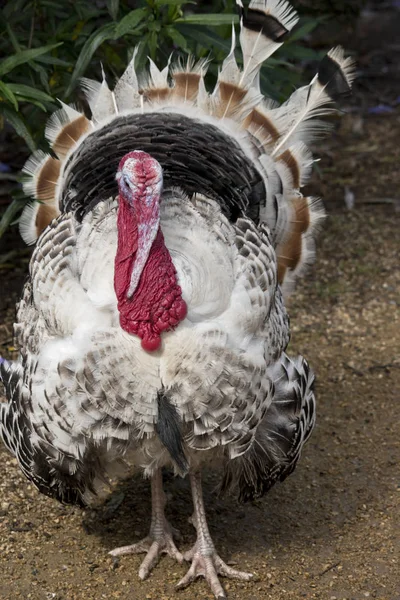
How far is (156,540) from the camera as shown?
4.05 metres

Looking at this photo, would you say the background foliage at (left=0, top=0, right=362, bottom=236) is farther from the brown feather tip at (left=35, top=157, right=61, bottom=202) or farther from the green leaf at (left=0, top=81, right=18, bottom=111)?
the brown feather tip at (left=35, top=157, right=61, bottom=202)

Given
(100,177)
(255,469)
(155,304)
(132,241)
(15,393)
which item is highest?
(100,177)

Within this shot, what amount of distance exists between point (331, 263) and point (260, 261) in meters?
3.09

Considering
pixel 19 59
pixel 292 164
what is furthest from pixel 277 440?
pixel 19 59

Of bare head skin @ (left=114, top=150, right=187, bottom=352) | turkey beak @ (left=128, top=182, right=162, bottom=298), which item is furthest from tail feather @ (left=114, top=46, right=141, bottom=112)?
turkey beak @ (left=128, top=182, right=162, bottom=298)

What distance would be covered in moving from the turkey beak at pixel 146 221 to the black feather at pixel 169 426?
487 mm

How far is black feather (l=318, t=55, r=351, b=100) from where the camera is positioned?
4.23 metres

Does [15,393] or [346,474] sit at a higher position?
[15,393]

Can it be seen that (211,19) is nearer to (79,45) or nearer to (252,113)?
(252,113)

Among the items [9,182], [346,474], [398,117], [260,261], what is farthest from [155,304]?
[398,117]

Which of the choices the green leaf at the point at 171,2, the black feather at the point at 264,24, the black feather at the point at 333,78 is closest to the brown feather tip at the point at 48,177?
the green leaf at the point at 171,2

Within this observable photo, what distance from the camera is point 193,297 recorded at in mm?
3344

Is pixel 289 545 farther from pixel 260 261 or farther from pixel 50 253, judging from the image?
pixel 50 253

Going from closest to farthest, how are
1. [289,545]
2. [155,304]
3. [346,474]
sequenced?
[155,304]
[289,545]
[346,474]
